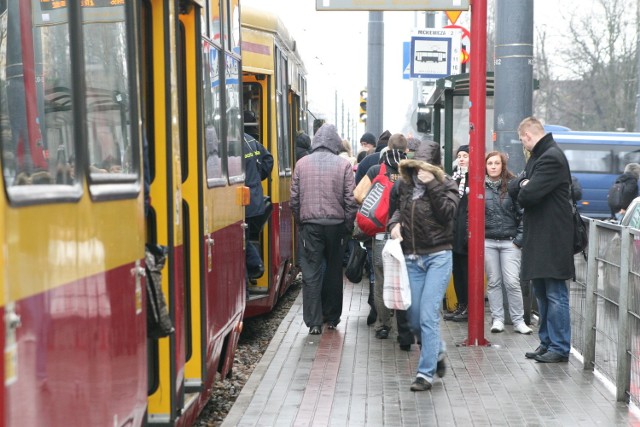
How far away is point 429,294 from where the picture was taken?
8242mm

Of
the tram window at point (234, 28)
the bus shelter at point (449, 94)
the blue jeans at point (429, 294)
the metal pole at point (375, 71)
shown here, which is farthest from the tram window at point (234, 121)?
the metal pole at point (375, 71)

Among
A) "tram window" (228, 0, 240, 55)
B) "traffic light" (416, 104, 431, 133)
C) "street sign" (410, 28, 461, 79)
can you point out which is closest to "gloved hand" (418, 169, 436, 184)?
"tram window" (228, 0, 240, 55)

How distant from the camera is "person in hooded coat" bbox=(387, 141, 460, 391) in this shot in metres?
8.20

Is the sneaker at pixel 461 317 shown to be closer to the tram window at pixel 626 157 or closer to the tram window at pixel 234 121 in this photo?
the tram window at pixel 234 121

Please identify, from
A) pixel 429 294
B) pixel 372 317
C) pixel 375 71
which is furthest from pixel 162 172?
pixel 375 71

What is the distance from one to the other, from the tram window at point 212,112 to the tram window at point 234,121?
384mm

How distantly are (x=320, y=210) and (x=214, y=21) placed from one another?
3785 millimetres

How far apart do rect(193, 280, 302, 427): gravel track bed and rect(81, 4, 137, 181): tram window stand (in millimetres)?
3282

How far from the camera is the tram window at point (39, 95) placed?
11.0ft

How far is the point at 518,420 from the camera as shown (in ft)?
23.5

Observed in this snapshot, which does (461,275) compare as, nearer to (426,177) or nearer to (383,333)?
(383,333)

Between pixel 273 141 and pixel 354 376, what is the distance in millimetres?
3954

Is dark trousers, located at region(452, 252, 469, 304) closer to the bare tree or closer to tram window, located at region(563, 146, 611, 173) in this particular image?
tram window, located at region(563, 146, 611, 173)

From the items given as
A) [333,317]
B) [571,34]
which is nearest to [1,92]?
[333,317]
